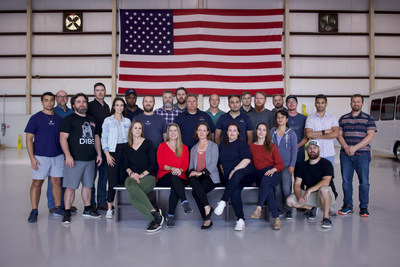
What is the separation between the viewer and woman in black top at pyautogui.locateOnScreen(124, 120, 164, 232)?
12.2 ft

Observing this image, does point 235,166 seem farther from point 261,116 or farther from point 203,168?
point 261,116

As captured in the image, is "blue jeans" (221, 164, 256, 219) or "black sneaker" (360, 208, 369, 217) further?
"black sneaker" (360, 208, 369, 217)

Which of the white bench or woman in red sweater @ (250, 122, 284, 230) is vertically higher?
woman in red sweater @ (250, 122, 284, 230)

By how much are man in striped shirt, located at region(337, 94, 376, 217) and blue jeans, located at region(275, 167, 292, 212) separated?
0.80m

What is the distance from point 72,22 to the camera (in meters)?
13.8

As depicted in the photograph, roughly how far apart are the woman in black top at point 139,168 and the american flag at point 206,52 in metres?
9.39

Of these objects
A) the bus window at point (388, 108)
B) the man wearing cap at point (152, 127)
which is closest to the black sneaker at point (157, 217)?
the man wearing cap at point (152, 127)

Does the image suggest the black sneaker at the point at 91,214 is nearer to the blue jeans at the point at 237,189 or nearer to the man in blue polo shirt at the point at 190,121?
the man in blue polo shirt at the point at 190,121

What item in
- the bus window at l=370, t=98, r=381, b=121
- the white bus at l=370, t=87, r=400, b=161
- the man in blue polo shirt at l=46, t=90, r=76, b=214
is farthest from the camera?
the bus window at l=370, t=98, r=381, b=121

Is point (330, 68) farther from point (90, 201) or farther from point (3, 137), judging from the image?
point (3, 137)

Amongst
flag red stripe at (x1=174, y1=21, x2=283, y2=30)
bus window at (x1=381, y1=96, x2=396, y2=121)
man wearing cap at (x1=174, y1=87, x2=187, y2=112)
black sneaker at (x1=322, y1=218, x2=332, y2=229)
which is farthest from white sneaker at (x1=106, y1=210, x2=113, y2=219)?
flag red stripe at (x1=174, y1=21, x2=283, y2=30)

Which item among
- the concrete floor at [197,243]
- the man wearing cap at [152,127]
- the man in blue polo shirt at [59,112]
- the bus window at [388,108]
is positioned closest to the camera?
the concrete floor at [197,243]

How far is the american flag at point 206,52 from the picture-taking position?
13.1 meters

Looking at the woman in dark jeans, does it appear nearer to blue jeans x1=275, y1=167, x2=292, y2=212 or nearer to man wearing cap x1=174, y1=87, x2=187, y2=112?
blue jeans x1=275, y1=167, x2=292, y2=212
